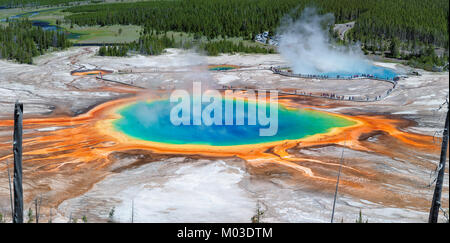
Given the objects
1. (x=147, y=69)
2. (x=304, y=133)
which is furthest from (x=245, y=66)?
(x=304, y=133)

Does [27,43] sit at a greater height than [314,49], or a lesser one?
greater

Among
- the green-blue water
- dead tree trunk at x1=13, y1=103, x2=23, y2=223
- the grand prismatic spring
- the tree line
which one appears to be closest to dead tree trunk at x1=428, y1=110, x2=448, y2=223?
dead tree trunk at x1=13, y1=103, x2=23, y2=223

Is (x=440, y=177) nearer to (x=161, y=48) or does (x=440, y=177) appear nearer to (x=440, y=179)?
(x=440, y=179)

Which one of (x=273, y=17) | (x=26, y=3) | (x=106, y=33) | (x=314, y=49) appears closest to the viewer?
(x=314, y=49)

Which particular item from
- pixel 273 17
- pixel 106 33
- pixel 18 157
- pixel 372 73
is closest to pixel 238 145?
pixel 18 157

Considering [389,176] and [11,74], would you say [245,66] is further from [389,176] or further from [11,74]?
[389,176]

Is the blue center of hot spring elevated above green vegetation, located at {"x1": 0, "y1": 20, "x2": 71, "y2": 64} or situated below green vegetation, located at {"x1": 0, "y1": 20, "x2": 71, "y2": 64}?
below

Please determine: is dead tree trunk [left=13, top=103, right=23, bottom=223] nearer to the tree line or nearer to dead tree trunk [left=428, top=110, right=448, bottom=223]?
dead tree trunk [left=428, top=110, right=448, bottom=223]
